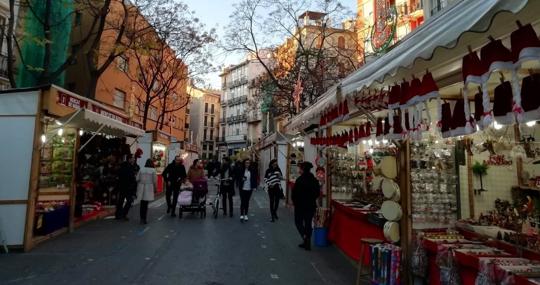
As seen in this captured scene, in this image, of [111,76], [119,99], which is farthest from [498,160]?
[119,99]

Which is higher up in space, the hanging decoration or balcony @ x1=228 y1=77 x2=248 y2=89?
balcony @ x1=228 y1=77 x2=248 y2=89

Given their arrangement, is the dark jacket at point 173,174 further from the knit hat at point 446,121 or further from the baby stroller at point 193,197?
the knit hat at point 446,121

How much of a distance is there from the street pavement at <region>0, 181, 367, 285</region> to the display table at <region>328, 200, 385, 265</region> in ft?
0.87

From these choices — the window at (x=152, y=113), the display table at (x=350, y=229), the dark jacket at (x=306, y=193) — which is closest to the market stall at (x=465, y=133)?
the display table at (x=350, y=229)

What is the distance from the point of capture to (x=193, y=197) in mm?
11797

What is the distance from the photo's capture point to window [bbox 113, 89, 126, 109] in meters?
23.5

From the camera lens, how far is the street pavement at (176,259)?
221 inches

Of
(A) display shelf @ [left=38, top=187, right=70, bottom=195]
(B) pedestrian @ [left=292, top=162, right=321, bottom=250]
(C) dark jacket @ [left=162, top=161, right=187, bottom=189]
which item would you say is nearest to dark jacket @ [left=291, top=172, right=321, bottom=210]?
(B) pedestrian @ [left=292, top=162, right=321, bottom=250]

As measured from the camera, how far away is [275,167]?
1152cm

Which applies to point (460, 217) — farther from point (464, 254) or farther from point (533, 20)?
point (533, 20)

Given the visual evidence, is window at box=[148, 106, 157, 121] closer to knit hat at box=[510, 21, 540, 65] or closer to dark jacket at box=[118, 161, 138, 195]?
dark jacket at box=[118, 161, 138, 195]

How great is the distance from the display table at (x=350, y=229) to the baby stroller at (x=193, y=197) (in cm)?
505

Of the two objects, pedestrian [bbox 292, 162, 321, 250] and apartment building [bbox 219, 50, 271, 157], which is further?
apartment building [bbox 219, 50, 271, 157]

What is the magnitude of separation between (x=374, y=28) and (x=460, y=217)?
5.88 m
